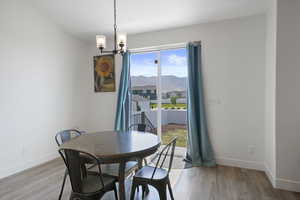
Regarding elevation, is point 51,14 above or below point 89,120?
above

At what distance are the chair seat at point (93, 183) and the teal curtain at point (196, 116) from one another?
189 cm

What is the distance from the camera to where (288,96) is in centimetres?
235

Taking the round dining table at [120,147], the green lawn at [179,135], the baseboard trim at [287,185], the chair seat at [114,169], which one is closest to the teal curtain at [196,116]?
the green lawn at [179,135]

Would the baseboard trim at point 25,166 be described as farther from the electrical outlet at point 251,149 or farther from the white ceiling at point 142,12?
the electrical outlet at point 251,149

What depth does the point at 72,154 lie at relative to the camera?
1.60m

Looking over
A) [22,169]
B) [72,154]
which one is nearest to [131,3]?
[72,154]

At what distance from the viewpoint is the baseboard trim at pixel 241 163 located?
2.98m

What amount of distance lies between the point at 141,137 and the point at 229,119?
1792 mm

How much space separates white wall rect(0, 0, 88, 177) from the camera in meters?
2.84

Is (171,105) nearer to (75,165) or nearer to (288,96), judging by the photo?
(288,96)

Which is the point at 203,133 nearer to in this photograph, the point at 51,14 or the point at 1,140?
the point at 1,140

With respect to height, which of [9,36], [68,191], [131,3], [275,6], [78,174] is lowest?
[68,191]

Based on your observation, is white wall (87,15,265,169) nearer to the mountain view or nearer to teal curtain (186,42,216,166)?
teal curtain (186,42,216,166)

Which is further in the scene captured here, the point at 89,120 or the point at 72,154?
the point at 89,120
